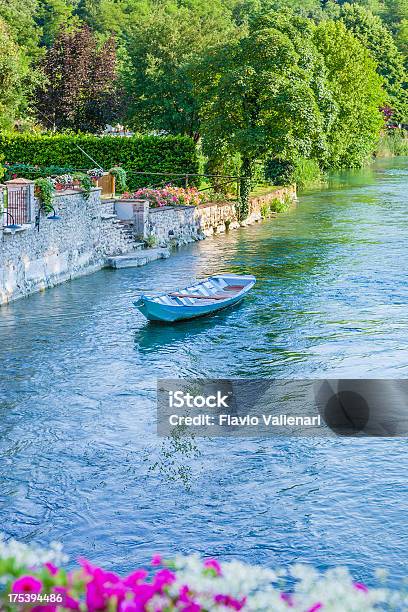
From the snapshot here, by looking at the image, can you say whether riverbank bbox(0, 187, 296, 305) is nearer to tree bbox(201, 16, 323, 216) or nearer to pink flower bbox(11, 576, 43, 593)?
tree bbox(201, 16, 323, 216)

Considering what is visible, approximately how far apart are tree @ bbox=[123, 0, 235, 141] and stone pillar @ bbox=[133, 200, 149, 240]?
15747mm

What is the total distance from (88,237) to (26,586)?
23593 mm

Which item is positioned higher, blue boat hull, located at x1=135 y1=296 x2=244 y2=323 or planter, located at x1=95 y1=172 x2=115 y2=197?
planter, located at x1=95 y1=172 x2=115 y2=197

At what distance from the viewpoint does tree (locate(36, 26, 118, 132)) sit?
48.0 metres

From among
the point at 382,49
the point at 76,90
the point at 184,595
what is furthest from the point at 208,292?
the point at 382,49

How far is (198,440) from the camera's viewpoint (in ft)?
45.2

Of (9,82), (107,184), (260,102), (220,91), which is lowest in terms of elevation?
(107,184)

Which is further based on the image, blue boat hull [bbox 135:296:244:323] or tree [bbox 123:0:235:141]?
tree [bbox 123:0:235:141]

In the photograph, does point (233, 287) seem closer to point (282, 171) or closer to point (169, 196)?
point (169, 196)

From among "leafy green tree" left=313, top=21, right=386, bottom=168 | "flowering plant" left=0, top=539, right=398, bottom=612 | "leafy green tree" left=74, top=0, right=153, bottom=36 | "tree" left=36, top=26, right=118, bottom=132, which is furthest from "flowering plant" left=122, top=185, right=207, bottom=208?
"leafy green tree" left=74, top=0, right=153, bottom=36

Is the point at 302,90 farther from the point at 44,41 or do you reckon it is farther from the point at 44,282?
the point at 44,41

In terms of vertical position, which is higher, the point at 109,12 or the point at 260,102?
the point at 109,12

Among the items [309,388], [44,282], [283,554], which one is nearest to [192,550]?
[283,554]

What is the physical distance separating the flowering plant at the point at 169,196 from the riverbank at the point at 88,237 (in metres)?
0.41
